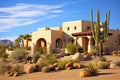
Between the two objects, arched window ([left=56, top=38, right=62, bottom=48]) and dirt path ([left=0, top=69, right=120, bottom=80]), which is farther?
arched window ([left=56, top=38, right=62, bottom=48])

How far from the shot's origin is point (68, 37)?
46.7 m

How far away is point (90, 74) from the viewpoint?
1827cm

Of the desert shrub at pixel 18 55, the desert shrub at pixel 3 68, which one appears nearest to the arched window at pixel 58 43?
the desert shrub at pixel 18 55

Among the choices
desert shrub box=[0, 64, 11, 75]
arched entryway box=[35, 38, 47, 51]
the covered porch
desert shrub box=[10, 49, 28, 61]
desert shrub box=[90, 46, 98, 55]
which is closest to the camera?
desert shrub box=[0, 64, 11, 75]

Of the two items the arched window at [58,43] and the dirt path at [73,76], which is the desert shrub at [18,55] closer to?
the arched window at [58,43]

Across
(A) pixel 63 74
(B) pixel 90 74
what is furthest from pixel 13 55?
(B) pixel 90 74

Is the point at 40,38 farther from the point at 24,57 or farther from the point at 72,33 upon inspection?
the point at 24,57

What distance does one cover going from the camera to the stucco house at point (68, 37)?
43.2 meters

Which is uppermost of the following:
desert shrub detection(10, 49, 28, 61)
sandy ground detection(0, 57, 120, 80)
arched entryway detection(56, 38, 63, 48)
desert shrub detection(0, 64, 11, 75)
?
arched entryway detection(56, 38, 63, 48)

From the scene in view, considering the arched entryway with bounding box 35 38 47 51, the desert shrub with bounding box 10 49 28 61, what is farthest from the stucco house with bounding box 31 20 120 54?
the desert shrub with bounding box 10 49 28 61

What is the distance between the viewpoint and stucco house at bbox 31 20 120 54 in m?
43.2

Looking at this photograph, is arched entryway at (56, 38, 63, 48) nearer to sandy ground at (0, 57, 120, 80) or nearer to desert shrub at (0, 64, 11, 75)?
desert shrub at (0, 64, 11, 75)

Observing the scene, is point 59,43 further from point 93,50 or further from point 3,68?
point 3,68

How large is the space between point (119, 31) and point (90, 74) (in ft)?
91.3
